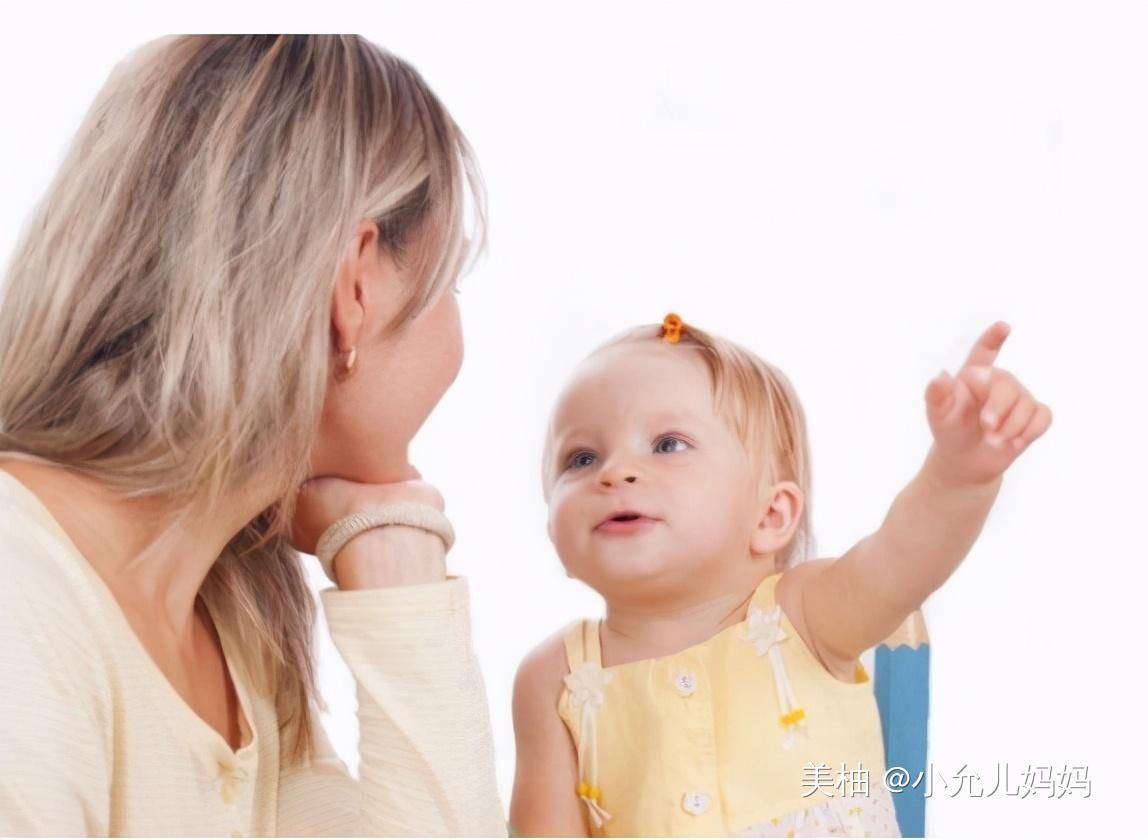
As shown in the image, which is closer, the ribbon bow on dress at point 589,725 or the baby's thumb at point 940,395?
the baby's thumb at point 940,395

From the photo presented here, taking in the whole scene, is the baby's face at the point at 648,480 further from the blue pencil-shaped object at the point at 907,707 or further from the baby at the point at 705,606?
the blue pencil-shaped object at the point at 907,707

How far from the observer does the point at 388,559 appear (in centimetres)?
105

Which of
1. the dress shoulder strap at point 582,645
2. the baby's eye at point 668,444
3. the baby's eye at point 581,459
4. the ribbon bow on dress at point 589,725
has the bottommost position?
the ribbon bow on dress at point 589,725

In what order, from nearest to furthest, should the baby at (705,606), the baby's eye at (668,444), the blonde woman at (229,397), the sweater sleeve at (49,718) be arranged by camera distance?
the sweater sleeve at (49,718) → the blonde woman at (229,397) → the baby at (705,606) → the baby's eye at (668,444)

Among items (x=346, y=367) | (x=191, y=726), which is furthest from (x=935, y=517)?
(x=191, y=726)

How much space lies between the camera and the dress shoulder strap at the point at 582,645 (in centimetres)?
126

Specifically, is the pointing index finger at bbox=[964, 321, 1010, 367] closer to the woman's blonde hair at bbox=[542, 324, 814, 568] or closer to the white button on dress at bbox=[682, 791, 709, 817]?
the woman's blonde hair at bbox=[542, 324, 814, 568]

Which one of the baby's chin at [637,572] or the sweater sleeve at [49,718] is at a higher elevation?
the baby's chin at [637,572]

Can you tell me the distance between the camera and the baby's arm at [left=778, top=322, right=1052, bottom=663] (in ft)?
3.34

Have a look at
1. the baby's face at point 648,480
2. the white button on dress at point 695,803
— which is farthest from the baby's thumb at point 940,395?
the white button on dress at point 695,803

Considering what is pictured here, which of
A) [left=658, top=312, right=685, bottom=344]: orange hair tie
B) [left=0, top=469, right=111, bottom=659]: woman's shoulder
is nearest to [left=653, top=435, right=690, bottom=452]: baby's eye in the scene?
[left=658, top=312, right=685, bottom=344]: orange hair tie

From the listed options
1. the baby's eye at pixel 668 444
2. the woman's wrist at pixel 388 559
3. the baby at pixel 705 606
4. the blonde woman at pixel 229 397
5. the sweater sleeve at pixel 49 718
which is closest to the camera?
the sweater sleeve at pixel 49 718

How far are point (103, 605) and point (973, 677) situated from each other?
0.89 metres

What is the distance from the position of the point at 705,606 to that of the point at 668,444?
148mm
